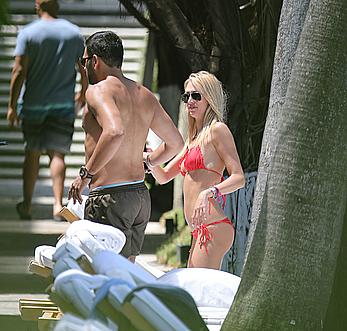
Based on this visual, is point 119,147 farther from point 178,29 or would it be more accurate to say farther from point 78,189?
point 178,29

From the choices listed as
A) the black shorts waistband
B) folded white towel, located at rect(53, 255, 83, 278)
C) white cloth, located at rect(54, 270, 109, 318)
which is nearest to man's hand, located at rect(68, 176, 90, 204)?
the black shorts waistband

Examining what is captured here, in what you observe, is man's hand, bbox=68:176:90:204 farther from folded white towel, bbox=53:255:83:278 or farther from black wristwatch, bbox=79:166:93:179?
folded white towel, bbox=53:255:83:278

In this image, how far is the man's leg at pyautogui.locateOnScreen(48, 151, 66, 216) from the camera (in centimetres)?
1079

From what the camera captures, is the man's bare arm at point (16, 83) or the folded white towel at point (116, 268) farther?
the man's bare arm at point (16, 83)

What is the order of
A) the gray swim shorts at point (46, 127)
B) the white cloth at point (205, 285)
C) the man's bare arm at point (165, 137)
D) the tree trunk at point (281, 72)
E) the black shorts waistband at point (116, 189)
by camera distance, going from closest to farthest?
the white cloth at point (205, 285) → the tree trunk at point (281, 72) → the black shorts waistband at point (116, 189) → the man's bare arm at point (165, 137) → the gray swim shorts at point (46, 127)

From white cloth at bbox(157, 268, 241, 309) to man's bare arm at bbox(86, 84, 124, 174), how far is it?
112cm

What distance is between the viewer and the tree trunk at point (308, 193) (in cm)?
498

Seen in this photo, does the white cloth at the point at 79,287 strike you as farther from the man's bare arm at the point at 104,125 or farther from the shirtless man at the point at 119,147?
the shirtless man at the point at 119,147

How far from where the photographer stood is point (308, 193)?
5.00 metres

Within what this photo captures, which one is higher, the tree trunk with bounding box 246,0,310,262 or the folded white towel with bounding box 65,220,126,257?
the tree trunk with bounding box 246,0,310,262

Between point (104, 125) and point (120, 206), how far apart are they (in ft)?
1.73

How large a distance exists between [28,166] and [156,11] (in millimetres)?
3123

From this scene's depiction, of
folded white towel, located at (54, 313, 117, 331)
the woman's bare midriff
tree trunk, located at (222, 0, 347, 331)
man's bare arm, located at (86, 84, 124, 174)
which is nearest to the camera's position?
folded white towel, located at (54, 313, 117, 331)

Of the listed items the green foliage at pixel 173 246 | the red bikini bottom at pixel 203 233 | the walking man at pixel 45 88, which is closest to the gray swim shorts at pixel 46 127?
the walking man at pixel 45 88
